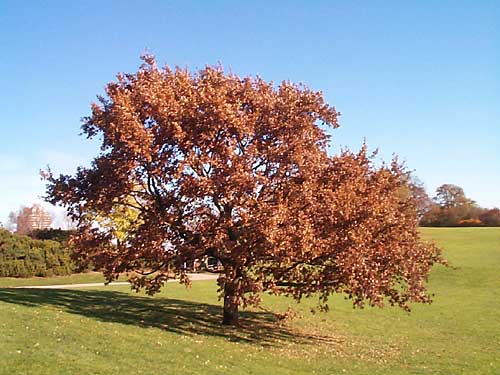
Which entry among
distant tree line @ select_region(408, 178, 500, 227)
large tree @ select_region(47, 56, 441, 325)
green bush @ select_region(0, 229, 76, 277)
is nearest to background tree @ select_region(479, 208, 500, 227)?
distant tree line @ select_region(408, 178, 500, 227)

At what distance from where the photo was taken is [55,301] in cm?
1998

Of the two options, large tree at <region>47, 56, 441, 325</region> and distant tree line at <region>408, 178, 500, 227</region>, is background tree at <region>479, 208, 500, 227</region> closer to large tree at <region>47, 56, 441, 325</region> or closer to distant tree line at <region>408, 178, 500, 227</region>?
distant tree line at <region>408, 178, 500, 227</region>

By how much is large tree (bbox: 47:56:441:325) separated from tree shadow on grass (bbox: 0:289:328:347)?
1.38 m

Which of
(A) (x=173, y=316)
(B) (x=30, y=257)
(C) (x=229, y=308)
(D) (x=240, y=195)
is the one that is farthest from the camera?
(B) (x=30, y=257)

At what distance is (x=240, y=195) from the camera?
615 inches

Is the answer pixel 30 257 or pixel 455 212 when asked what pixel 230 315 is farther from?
pixel 455 212

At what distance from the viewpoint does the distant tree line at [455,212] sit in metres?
104

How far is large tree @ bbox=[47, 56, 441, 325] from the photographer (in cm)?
1532

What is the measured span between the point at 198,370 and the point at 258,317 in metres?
10.8

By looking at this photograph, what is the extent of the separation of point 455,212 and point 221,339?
100714mm

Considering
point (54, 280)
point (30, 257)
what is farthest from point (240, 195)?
point (30, 257)

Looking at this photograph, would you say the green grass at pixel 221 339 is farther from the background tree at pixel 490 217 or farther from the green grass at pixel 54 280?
the background tree at pixel 490 217

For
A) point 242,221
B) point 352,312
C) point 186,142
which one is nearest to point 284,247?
point 242,221

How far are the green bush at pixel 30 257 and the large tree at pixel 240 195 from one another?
74.8 ft
